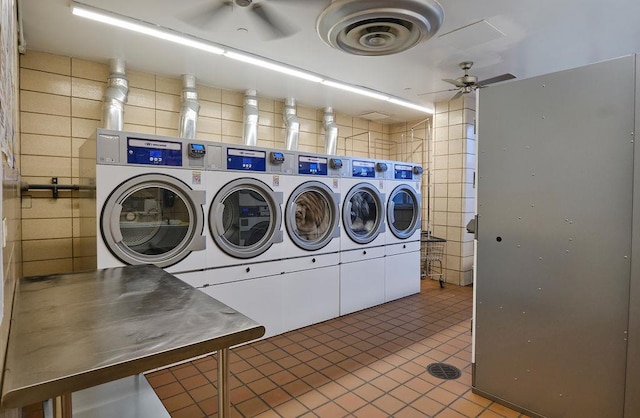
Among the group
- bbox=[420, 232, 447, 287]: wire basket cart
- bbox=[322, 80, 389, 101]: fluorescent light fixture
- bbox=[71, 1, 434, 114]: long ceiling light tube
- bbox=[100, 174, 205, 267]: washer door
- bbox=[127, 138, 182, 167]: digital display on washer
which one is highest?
bbox=[322, 80, 389, 101]: fluorescent light fixture

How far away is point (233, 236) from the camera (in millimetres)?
3328

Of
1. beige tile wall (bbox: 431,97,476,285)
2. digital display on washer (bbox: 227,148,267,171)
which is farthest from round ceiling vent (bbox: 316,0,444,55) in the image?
beige tile wall (bbox: 431,97,476,285)

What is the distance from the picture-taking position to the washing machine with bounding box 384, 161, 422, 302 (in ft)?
15.3

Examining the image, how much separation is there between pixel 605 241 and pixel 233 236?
9.23 ft

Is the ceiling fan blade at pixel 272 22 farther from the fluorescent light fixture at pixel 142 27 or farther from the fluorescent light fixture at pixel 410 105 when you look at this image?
the fluorescent light fixture at pixel 410 105

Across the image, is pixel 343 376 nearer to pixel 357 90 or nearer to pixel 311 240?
pixel 311 240

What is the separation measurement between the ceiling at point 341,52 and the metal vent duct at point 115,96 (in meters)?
0.13

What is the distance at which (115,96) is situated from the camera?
351 centimetres

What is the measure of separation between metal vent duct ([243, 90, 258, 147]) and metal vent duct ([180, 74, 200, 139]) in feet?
2.10

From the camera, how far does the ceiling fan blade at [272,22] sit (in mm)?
2580

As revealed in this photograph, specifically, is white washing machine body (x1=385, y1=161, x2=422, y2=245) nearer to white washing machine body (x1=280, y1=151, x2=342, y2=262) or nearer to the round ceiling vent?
white washing machine body (x1=280, y1=151, x2=342, y2=262)

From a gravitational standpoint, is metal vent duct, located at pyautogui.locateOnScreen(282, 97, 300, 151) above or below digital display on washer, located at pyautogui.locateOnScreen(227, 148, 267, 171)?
above

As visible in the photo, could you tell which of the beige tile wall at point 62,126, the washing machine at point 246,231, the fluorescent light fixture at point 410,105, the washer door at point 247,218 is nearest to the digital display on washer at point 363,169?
the washing machine at point 246,231

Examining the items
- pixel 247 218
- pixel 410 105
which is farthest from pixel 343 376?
pixel 410 105
